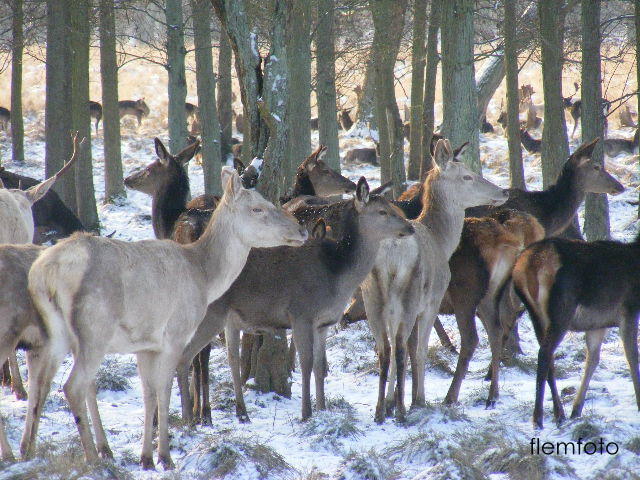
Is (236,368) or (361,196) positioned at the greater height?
(361,196)

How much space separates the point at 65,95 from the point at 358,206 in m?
9.96

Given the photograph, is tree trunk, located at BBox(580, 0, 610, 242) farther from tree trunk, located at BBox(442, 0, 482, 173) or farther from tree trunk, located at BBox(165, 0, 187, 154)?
tree trunk, located at BBox(165, 0, 187, 154)

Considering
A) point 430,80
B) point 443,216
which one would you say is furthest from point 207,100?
point 443,216

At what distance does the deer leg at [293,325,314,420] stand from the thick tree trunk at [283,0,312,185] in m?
6.79

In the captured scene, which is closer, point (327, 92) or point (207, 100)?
point (327, 92)

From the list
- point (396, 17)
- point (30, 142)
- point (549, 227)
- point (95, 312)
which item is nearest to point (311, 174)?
point (549, 227)

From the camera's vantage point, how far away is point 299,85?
46.4ft

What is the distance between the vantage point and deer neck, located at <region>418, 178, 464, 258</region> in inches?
340

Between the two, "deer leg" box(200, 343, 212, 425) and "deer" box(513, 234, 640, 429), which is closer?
"deer" box(513, 234, 640, 429)

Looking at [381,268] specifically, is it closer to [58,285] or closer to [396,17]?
[58,285]

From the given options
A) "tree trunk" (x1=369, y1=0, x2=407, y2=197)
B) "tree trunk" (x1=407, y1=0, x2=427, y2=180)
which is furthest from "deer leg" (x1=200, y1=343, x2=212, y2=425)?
"tree trunk" (x1=407, y1=0, x2=427, y2=180)

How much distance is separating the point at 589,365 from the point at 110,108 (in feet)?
45.6

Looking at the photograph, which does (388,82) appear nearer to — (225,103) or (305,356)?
(225,103)

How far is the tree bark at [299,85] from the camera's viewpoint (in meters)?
13.9
